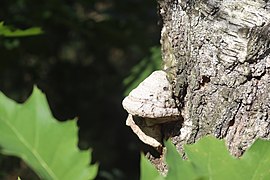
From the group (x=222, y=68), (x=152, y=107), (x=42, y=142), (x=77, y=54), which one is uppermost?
(x=42, y=142)

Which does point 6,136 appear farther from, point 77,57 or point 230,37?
point 77,57

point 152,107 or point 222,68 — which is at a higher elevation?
point 222,68

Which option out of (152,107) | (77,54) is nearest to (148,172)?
(152,107)

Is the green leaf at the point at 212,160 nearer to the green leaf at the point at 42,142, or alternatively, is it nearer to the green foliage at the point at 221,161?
the green foliage at the point at 221,161

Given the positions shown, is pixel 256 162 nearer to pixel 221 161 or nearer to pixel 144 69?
pixel 221 161

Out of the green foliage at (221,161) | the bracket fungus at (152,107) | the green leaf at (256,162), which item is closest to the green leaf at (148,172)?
the green foliage at (221,161)

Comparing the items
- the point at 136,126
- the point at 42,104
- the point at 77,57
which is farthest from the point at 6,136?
the point at 77,57
